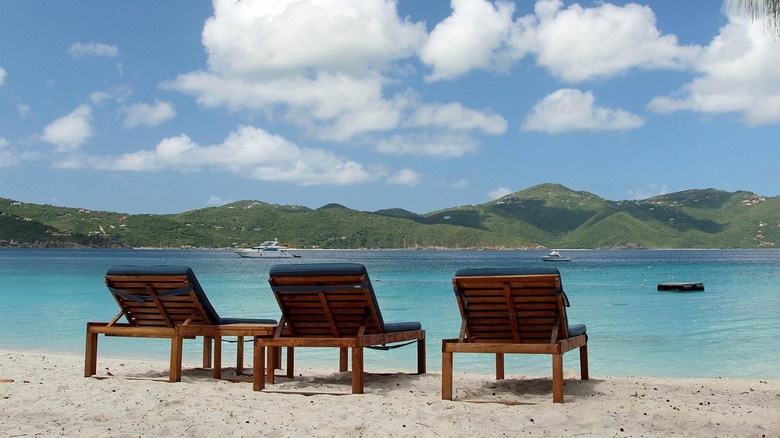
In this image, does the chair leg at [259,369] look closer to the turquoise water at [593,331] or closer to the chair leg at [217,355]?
the chair leg at [217,355]

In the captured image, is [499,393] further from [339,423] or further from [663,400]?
[339,423]

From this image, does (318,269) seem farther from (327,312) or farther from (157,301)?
(157,301)

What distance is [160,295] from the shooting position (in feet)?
23.3

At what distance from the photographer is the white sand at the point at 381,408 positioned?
5121mm

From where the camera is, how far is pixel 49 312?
20.2 m

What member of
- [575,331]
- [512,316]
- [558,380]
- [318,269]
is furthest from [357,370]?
[575,331]

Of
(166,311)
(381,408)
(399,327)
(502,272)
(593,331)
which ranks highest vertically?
(502,272)

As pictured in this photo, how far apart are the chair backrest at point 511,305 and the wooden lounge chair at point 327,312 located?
32.4 inches

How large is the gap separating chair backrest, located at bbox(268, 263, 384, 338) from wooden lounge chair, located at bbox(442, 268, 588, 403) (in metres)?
0.77

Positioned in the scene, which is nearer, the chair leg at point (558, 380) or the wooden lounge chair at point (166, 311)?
the chair leg at point (558, 380)

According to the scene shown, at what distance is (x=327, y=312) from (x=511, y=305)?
5.42 feet

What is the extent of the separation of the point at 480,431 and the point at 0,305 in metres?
21.5

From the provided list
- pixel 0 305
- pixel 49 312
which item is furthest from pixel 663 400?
pixel 0 305

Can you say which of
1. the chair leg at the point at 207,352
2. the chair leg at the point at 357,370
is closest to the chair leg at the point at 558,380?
the chair leg at the point at 357,370
